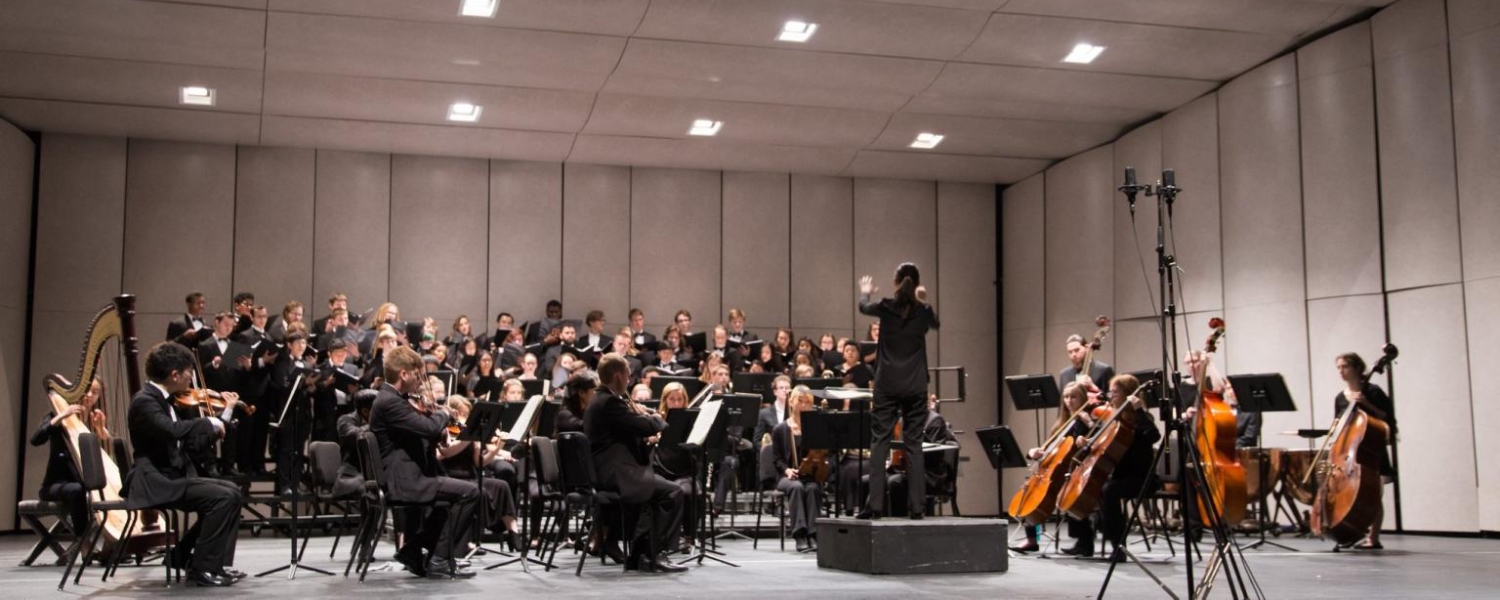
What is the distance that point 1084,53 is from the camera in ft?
35.8

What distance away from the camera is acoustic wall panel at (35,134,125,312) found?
13.1m

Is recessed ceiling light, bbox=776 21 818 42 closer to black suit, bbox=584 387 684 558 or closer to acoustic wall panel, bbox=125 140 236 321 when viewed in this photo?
black suit, bbox=584 387 684 558

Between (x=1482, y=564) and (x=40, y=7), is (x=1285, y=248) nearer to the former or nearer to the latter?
(x=1482, y=564)

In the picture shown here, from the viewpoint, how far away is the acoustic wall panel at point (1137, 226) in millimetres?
12805

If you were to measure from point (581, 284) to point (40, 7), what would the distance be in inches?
257

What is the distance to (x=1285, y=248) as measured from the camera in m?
10.9

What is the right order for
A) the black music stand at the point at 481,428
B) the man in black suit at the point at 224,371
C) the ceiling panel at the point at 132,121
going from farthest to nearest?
1. the ceiling panel at the point at 132,121
2. the man in black suit at the point at 224,371
3. the black music stand at the point at 481,428

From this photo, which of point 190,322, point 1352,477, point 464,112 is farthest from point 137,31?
point 1352,477

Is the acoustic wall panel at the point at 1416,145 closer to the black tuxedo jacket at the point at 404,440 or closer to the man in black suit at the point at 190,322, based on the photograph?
the black tuxedo jacket at the point at 404,440

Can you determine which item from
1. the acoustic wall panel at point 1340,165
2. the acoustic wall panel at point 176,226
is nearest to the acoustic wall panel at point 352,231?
the acoustic wall panel at point 176,226

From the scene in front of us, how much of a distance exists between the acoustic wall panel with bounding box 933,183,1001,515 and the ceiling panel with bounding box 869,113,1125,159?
1576 millimetres

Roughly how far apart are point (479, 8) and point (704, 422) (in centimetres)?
396

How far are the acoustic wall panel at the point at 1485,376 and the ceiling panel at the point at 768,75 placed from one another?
453 centimetres

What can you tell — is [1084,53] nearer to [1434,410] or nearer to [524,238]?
[1434,410]
